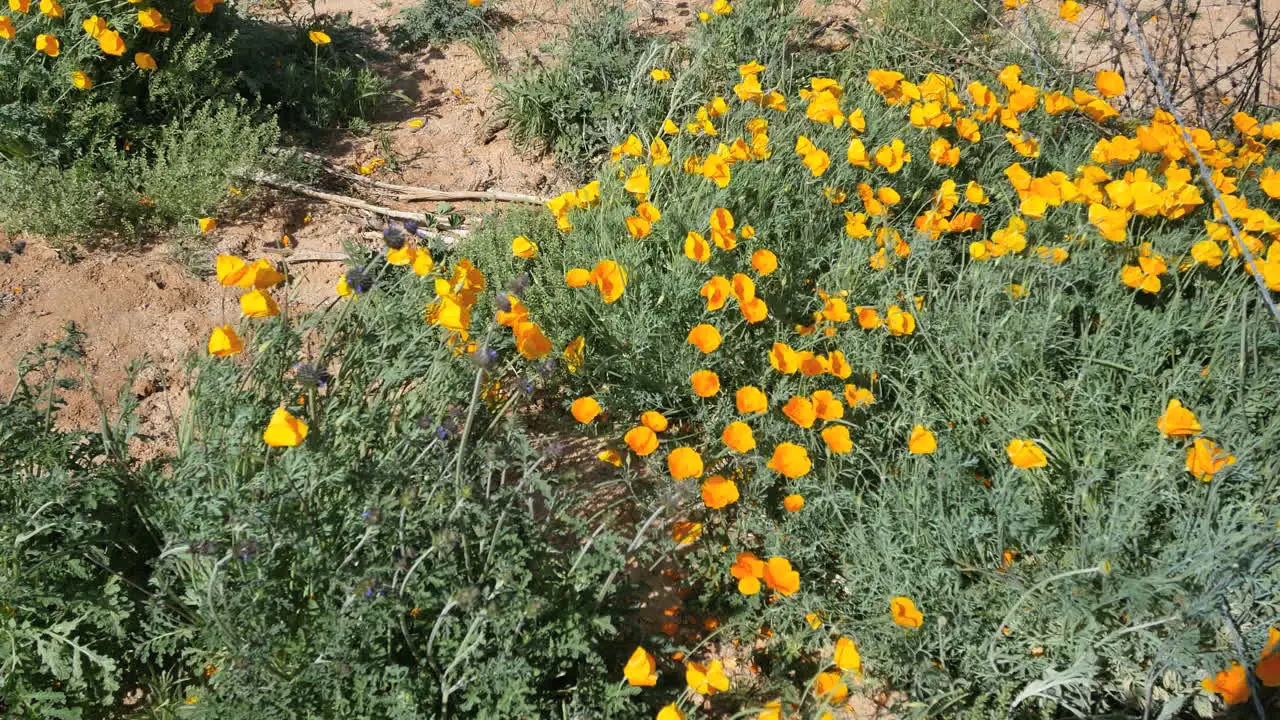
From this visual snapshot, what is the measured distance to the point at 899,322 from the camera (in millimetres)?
2633

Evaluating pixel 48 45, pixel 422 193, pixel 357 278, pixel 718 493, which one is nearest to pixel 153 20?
pixel 48 45

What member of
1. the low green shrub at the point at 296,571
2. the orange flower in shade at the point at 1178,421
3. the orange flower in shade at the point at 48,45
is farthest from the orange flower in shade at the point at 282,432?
the orange flower in shade at the point at 48,45

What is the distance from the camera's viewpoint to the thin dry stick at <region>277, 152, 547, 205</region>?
3.86 meters

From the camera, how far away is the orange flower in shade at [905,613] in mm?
1983

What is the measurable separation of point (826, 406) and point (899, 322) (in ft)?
1.39

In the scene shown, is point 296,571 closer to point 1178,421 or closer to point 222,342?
point 222,342

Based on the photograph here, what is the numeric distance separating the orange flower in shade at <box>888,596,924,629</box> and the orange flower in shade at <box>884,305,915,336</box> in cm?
91

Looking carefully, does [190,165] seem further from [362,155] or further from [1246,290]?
[1246,290]

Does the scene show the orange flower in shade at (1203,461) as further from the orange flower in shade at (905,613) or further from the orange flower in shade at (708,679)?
the orange flower in shade at (708,679)

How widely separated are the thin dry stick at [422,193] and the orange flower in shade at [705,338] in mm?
1557

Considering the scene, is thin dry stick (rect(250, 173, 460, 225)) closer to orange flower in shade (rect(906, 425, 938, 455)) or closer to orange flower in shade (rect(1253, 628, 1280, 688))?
orange flower in shade (rect(906, 425, 938, 455))

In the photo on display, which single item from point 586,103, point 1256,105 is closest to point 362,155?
point 586,103

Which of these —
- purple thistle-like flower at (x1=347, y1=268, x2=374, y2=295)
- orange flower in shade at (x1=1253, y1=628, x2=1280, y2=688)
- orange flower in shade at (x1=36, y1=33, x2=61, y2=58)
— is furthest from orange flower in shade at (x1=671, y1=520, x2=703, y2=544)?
orange flower in shade at (x1=36, y1=33, x2=61, y2=58)

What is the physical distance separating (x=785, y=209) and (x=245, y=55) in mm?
2587
